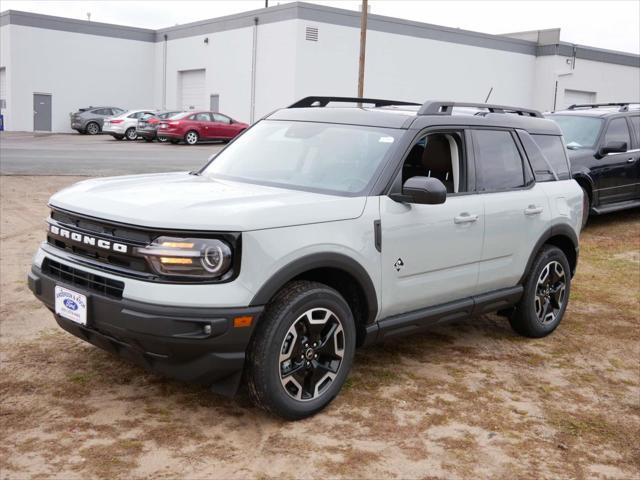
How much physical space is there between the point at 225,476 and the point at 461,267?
7.52 ft

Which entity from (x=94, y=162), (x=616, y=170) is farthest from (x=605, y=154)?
(x=94, y=162)

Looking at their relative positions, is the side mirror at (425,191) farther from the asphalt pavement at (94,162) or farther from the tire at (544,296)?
the asphalt pavement at (94,162)

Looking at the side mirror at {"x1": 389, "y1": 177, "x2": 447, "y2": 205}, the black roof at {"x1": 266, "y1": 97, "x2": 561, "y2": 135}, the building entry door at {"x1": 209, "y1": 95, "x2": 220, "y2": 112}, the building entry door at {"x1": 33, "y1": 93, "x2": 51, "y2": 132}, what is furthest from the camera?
the building entry door at {"x1": 33, "y1": 93, "x2": 51, "y2": 132}

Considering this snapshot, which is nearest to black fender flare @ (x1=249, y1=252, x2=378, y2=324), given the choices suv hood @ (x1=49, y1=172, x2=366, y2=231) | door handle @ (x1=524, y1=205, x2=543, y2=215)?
suv hood @ (x1=49, y1=172, x2=366, y2=231)

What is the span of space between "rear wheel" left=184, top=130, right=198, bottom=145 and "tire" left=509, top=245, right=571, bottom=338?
79.8 feet

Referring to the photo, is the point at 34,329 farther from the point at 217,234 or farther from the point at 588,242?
the point at 588,242

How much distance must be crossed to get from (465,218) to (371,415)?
1509mm

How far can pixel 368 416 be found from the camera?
4316mm

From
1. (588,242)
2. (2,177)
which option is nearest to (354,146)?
(588,242)

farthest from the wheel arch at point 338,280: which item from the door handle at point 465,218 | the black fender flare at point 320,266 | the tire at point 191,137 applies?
the tire at point 191,137

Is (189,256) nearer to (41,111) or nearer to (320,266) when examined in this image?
(320,266)

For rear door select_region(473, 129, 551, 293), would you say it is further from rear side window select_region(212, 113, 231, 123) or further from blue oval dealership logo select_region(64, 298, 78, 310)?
rear side window select_region(212, 113, 231, 123)

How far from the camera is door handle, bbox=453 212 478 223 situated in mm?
4977

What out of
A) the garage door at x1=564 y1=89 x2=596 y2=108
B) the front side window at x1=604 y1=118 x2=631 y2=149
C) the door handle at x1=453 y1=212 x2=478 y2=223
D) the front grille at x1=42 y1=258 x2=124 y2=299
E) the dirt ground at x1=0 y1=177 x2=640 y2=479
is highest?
the garage door at x1=564 y1=89 x2=596 y2=108
